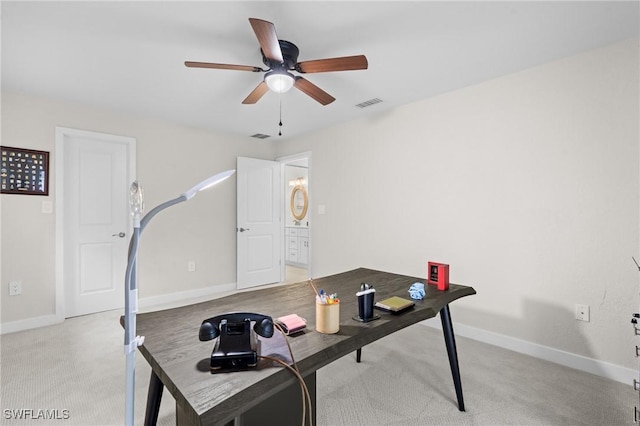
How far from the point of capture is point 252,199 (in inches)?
181

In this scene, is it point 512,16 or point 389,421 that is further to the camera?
point 512,16

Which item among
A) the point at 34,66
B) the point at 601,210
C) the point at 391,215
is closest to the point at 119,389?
the point at 34,66

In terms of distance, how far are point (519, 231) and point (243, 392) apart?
102 inches

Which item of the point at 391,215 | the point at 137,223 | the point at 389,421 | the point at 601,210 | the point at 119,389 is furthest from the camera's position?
the point at 391,215

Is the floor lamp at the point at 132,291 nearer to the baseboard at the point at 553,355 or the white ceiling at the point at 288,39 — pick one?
the white ceiling at the point at 288,39

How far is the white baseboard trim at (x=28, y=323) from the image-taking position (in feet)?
9.51

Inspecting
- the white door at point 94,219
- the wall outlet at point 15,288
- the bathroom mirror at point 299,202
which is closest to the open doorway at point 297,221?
the bathroom mirror at point 299,202

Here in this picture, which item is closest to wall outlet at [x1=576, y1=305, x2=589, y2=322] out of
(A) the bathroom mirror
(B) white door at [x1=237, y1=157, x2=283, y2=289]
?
(B) white door at [x1=237, y1=157, x2=283, y2=289]

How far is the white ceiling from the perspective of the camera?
175cm

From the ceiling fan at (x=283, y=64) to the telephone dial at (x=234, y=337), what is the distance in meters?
1.38

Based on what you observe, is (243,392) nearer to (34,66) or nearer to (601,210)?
(601,210)

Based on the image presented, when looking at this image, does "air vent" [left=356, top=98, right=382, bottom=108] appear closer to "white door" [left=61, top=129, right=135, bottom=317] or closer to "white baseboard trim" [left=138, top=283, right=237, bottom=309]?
"white door" [left=61, top=129, right=135, bottom=317]

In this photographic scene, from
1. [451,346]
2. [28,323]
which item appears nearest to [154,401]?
[451,346]

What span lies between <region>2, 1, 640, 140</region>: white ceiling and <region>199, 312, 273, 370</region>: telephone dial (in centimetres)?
167
